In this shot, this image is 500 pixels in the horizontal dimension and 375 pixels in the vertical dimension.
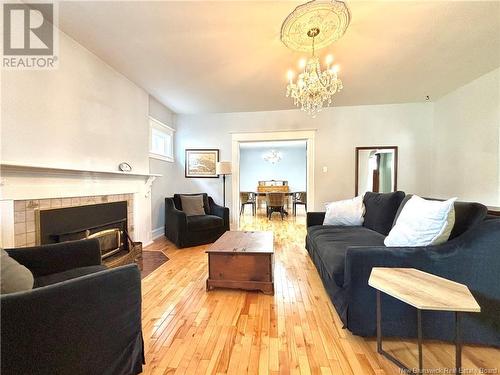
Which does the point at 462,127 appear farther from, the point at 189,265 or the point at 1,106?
the point at 1,106

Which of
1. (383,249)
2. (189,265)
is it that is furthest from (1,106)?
(383,249)

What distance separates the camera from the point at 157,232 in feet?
13.5

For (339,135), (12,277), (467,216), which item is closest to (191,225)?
(12,277)

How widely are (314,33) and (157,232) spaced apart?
3.94 meters

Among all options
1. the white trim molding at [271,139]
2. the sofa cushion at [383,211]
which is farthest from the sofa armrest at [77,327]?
the white trim molding at [271,139]

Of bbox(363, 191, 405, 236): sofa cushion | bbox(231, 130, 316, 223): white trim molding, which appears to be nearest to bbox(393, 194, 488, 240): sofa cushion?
bbox(363, 191, 405, 236): sofa cushion

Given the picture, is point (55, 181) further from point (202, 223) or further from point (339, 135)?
point (339, 135)

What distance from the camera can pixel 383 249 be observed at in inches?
55.8

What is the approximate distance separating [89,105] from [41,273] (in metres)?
1.94

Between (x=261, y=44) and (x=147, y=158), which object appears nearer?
(x=261, y=44)

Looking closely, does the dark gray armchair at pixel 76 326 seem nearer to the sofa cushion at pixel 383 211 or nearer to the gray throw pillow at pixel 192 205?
the sofa cushion at pixel 383 211

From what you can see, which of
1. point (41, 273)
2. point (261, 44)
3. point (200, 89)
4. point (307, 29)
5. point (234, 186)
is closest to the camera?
point (41, 273)

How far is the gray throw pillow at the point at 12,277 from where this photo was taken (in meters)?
0.93

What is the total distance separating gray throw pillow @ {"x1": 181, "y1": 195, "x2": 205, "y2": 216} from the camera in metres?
4.02
